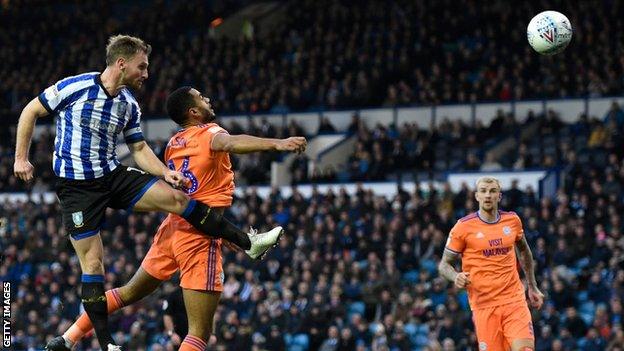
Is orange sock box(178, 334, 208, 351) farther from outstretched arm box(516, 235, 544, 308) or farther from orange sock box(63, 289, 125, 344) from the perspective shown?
outstretched arm box(516, 235, 544, 308)

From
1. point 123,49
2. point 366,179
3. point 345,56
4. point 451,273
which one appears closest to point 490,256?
point 451,273

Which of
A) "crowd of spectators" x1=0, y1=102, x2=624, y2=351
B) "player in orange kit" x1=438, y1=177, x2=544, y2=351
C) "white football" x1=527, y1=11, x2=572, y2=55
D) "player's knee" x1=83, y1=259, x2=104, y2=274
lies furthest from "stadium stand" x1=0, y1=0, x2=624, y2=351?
"player's knee" x1=83, y1=259, x2=104, y2=274

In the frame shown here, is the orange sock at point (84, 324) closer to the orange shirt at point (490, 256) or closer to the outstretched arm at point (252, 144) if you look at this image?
the outstretched arm at point (252, 144)

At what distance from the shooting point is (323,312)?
22094mm

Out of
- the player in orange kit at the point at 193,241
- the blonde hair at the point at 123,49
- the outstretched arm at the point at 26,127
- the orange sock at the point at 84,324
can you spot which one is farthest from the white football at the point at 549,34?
the outstretched arm at the point at 26,127

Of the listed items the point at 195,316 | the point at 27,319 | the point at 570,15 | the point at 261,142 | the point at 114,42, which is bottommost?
the point at 27,319

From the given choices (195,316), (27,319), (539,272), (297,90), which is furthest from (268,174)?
(195,316)

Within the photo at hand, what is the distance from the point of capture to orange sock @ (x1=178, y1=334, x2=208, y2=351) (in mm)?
9648

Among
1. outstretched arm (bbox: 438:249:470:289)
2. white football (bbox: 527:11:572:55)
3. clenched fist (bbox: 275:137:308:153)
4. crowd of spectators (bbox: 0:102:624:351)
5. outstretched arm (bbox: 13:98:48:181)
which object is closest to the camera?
clenched fist (bbox: 275:137:308:153)

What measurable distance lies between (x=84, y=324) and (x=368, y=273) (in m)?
13.3

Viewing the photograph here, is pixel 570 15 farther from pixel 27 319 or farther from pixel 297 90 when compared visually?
pixel 27 319

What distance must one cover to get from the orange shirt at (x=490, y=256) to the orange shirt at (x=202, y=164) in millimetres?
3053

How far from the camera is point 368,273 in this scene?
905 inches

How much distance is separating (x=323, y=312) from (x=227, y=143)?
1278cm
